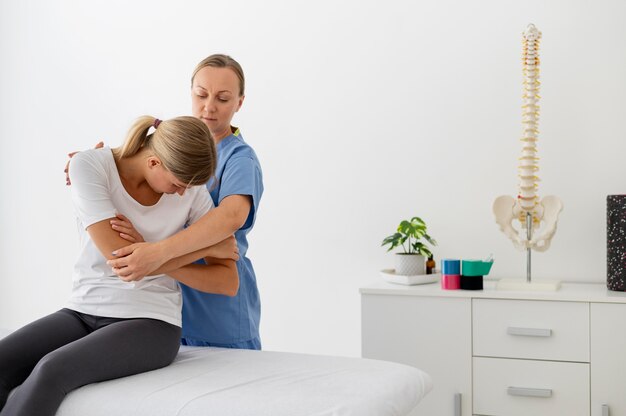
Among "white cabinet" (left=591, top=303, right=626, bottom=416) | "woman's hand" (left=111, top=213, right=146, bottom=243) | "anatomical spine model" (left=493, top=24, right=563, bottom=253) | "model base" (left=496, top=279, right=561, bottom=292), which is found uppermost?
"anatomical spine model" (left=493, top=24, right=563, bottom=253)

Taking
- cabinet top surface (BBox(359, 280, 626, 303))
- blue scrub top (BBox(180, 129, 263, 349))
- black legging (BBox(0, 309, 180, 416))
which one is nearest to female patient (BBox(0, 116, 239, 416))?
black legging (BBox(0, 309, 180, 416))

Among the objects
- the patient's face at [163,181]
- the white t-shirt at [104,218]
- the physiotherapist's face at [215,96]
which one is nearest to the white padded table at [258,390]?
the white t-shirt at [104,218]

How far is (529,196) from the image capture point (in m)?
2.50

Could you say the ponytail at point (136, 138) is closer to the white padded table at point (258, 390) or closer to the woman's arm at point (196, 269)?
the woman's arm at point (196, 269)

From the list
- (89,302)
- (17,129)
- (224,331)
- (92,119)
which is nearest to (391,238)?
(224,331)

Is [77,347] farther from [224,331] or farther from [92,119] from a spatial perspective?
[92,119]

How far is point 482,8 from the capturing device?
2.76m

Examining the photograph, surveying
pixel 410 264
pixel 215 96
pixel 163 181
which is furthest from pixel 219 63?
pixel 410 264

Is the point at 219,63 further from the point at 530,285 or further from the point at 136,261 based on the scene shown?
the point at 530,285

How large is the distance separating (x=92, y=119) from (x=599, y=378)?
238cm

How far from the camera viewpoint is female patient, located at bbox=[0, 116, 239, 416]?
5.27 ft

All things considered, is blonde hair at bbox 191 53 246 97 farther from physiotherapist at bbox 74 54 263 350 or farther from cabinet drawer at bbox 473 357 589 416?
cabinet drawer at bbox 473 357 589 416

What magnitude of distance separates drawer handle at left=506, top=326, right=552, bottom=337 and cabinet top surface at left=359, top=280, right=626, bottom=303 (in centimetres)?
10

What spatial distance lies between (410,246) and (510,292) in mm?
475
